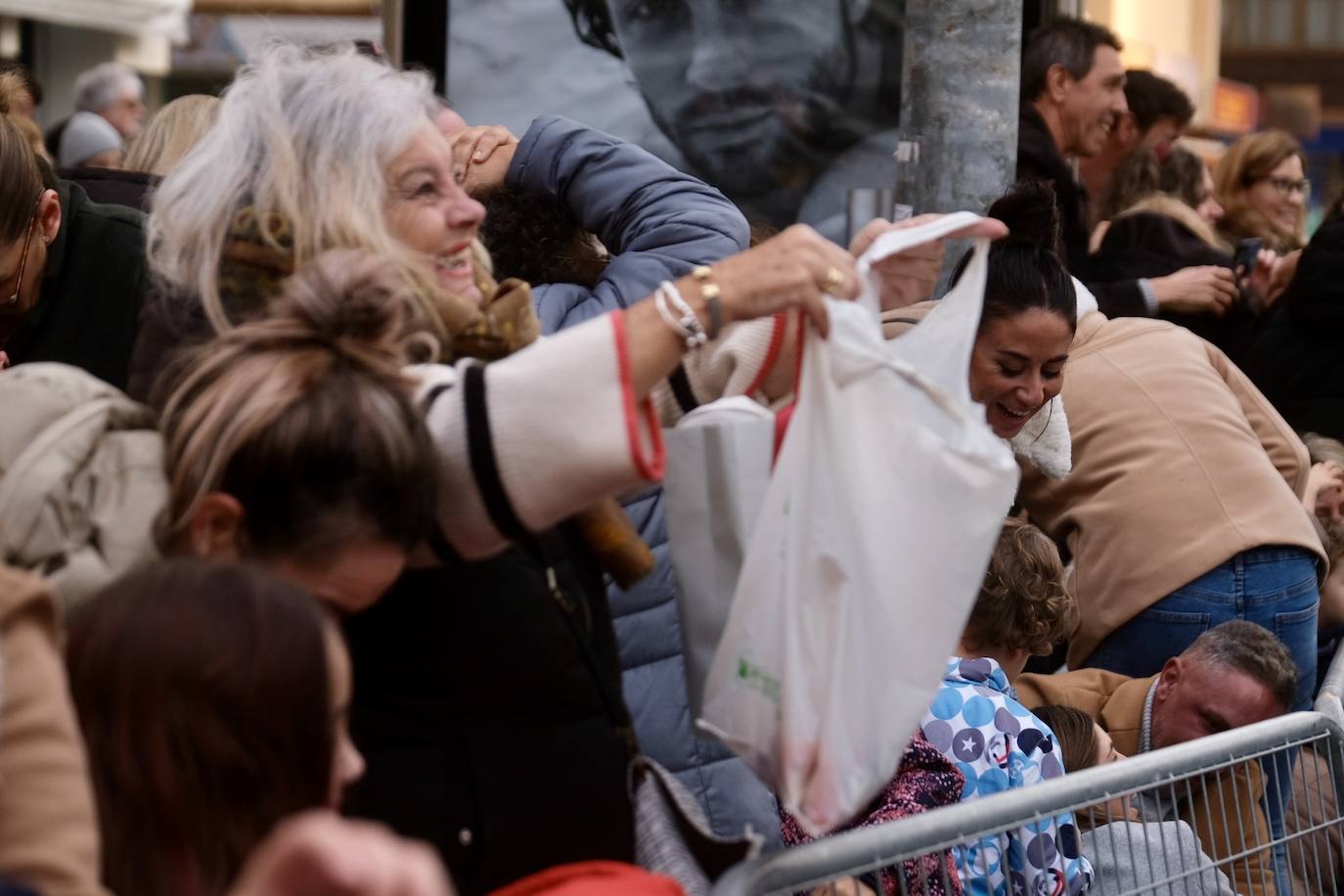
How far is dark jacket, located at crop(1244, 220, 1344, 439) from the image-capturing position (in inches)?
222

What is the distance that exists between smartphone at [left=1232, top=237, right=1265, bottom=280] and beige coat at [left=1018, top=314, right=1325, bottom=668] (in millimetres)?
1590

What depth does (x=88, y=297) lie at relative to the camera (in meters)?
3.38

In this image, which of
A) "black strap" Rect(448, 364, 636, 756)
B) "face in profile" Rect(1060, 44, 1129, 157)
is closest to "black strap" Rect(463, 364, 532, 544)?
"black strap" Rect(448, 364, 636, 756)

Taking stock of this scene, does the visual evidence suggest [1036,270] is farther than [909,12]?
No

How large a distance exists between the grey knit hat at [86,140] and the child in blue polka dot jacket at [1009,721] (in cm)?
477

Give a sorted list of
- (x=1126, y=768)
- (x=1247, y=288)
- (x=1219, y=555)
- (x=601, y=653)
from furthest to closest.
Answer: (x=1247, y=288)
(x=1219, y=555)
(x=1126, y=768)
(x=601, y=653)

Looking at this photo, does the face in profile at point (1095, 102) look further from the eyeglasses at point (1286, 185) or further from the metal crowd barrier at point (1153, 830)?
the metal crowd barrier at point (1153, 830)

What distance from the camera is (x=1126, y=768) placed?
2.87 m

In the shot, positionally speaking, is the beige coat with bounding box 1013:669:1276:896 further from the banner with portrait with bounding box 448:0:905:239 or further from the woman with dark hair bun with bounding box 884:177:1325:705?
the banner with portrait with bounding box 448:0:905:239

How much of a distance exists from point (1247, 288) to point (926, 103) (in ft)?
7.05

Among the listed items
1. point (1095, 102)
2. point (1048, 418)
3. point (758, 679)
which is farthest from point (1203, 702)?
point (1095, 102)

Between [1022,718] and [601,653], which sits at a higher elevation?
[601,653]

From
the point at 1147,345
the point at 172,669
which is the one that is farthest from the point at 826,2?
the point at 172,669

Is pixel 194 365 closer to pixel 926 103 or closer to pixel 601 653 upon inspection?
pixel 601 653
